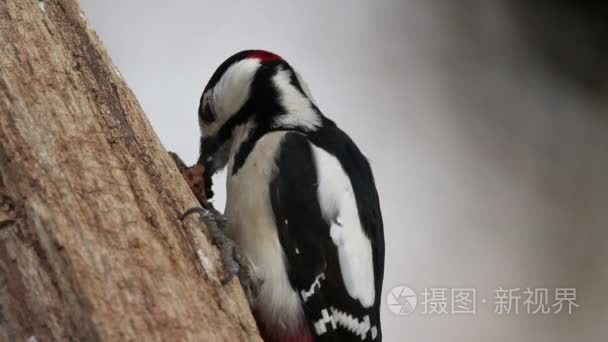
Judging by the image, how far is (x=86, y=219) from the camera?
4.39 feet

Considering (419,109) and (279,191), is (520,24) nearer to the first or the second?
(419,109)

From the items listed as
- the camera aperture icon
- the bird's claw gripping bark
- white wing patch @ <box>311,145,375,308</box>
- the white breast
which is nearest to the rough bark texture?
the bird's claw gripping bark

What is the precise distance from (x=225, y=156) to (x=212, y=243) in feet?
1.35

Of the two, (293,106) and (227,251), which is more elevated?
(293,106)

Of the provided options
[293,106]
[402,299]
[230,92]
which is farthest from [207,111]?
[402,299]

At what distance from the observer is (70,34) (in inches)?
63.6

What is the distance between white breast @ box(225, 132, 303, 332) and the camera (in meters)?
1.68

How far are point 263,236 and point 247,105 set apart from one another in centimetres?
32

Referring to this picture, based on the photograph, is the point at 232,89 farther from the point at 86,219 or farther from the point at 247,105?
the point at 86,219

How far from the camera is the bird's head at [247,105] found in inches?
73.8

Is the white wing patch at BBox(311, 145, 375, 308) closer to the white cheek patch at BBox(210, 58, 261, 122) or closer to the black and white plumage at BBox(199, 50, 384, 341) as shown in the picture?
the black and white plumage at BBox(199, 50, 384, 341)

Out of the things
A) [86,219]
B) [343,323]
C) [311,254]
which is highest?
[86,219]

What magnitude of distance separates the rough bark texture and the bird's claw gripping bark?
0.7 inches

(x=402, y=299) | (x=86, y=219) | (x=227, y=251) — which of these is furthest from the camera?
(x=402, y=299)
